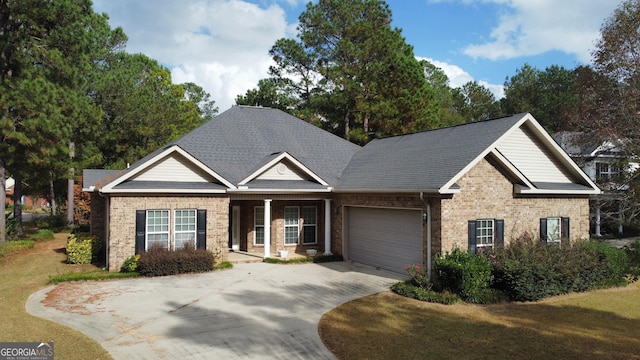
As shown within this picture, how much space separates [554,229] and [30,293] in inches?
707

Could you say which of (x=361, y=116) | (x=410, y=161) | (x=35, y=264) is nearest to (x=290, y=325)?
(x=410, y=161)

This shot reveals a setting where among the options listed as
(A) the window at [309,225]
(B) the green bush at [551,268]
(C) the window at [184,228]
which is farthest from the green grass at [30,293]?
(B) the green bush at [551,268]

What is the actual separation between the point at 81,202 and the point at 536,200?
2946cm

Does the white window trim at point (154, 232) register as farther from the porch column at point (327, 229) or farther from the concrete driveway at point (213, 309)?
the porch column at point (327, 229)

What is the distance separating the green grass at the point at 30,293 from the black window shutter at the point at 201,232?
13.2 feet

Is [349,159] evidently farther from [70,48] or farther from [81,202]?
[81,202]

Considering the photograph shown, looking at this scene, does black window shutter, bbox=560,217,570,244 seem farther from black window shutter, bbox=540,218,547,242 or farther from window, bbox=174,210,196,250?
window, bbox=174,210,196,250

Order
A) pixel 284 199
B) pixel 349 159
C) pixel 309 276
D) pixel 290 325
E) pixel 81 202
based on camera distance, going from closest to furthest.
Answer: pixel 290 325
pixel 309 276
pixel 284 199
pixel 349 159
pixel 81 202

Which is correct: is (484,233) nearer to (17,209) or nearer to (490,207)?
(490,207)

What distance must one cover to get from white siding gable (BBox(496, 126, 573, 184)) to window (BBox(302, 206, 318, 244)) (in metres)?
8.73

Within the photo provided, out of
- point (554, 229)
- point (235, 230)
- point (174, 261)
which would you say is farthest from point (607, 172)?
point (174, 261)

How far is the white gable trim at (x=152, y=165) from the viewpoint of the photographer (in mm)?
16328

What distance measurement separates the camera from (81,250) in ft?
59.6

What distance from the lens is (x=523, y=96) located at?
55312 millimetres
